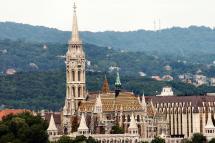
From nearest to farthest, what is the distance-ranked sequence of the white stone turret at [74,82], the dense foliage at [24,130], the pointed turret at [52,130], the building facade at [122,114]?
the dense foliage at [24,130], the pointed turret at [52,130], the building facade at [122,114], the white stone turret at [74,82]

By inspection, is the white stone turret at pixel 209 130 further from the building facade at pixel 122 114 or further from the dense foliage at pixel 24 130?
the dense foliage at pixel 24 130

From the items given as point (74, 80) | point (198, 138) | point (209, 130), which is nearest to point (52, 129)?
point (74, 80)

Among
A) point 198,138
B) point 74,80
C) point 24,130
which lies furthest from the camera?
point 74,80

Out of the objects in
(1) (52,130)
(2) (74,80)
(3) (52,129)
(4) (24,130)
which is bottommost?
(4) (24,130)

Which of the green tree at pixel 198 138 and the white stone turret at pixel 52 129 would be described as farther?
the white stone turret at pixel 52 129

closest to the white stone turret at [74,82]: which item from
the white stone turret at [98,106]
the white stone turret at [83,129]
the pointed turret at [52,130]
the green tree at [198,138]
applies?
the white stone turret at [98,106]

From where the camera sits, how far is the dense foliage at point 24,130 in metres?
144

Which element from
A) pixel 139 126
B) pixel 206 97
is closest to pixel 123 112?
pixel 139 126

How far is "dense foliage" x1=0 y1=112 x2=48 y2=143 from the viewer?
144125 millimetres

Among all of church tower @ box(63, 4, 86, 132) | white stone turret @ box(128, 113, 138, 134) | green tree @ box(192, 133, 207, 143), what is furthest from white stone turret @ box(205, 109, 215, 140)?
church tower @ box(63, 4, 86, 132)

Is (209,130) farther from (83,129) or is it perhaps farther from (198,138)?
(83,129)

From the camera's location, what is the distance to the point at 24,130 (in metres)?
145

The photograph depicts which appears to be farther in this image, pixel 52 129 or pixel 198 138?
pixel 52 129

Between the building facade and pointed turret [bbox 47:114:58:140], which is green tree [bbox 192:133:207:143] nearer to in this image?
the building facade
